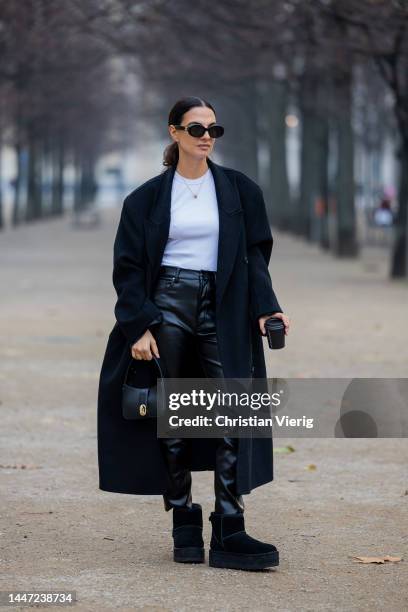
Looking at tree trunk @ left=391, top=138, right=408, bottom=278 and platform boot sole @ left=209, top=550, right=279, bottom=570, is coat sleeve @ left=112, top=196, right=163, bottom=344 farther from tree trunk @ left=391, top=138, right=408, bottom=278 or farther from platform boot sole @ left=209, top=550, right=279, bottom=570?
tree trunk @ left=391, top=138, right=408, bottom=278

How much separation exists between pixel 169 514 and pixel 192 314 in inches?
59.9

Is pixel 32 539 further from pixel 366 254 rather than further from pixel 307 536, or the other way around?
pixel 366 254

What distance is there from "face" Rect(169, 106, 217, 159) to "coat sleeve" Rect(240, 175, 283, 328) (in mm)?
235

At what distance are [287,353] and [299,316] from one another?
4.46m

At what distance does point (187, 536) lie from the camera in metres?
6.41

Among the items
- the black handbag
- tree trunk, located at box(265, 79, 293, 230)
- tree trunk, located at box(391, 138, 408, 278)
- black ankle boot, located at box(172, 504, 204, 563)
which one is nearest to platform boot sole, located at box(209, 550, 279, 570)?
black ankle boot, located at box(172, 504, 204, 563)

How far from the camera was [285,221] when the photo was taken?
5159 centimetres

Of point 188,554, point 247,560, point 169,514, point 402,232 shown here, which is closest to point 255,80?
point 402,232

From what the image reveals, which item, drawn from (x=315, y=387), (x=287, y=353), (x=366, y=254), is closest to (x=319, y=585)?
(x=315, y=387)

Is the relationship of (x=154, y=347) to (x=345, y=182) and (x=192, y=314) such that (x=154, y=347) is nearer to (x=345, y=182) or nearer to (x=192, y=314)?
(x=192, y=314)

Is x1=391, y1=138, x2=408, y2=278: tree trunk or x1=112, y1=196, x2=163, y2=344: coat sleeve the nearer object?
x1=112, y1=196, x2=163, y2=344: coat sleeve

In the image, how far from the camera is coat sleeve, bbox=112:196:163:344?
620cm

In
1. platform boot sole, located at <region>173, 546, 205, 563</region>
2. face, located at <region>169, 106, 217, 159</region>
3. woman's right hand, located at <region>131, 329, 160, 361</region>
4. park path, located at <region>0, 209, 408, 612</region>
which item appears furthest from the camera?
platform boot sole, located at <region>173, 546, 205, 563</region>

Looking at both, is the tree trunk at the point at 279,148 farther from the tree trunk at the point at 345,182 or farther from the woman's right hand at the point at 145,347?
the woman's right hand at the point at 145,347
